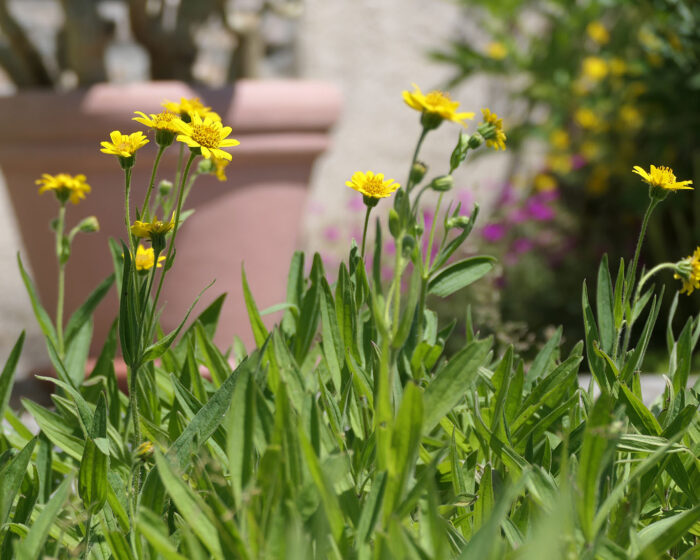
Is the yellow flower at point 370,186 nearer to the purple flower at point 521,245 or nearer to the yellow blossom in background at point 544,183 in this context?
the purple flower at point 521,245

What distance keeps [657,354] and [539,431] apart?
6.48 feet

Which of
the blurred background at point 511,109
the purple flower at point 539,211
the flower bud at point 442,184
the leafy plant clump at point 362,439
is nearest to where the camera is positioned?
the leafy plant clump at point 362,439

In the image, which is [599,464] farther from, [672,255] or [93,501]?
[672,255]

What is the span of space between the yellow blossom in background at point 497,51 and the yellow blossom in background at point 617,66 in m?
0.39

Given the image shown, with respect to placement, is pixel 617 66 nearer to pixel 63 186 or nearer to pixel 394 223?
pixel 63 186

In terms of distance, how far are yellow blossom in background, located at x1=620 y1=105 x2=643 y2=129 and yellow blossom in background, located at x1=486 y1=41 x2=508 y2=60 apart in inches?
18.9

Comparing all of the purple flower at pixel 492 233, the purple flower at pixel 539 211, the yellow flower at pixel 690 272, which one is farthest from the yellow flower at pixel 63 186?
the purple flower at pixel 539 211

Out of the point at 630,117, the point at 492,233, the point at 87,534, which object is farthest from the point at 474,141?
the point at 630,117

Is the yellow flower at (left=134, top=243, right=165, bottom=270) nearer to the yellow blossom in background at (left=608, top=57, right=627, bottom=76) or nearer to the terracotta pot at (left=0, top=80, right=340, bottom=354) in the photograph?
the terracotta pot at (left=0, top=80, right=340, bottom=354)

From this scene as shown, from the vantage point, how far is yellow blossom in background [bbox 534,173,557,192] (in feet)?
10.7

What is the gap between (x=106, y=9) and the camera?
1.97 m

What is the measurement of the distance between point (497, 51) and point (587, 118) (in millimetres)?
445

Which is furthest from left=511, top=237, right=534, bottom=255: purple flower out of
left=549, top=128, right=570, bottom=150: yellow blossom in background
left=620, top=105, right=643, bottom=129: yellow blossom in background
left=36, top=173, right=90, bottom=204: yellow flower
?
left=36, top=173, right=90, bottom=204: yellow flower

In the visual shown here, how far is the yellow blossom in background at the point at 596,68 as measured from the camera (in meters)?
3.15
